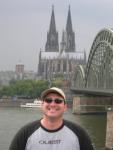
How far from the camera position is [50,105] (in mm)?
4691

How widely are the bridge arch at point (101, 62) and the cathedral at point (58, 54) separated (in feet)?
295

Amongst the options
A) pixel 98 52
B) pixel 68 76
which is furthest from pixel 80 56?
pixel 98 52

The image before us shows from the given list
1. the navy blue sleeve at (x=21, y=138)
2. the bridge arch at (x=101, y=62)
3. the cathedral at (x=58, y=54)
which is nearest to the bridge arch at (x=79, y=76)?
the bridge arch at (x=101, y=62)

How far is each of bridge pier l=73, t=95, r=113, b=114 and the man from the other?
236ft

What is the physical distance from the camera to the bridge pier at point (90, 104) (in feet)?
254

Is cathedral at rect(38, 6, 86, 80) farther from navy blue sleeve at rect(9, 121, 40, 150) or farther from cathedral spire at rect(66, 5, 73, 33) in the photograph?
navy blue sleeve at rect(9, 121, 40, 150)

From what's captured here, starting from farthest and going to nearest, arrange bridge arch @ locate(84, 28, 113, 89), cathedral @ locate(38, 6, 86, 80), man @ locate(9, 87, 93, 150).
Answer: cathedral @ locate(38, 6, 86, 80) → bridge arch @ locate(84, 28, 113, 89) → man @ locate(9, 87, 93, 150)

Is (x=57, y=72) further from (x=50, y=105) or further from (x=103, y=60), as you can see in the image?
(x=50, y=105)

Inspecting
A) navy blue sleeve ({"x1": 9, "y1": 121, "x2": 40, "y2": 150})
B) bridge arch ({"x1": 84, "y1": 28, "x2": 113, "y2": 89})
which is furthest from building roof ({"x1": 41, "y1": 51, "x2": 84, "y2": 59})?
navy blue sleeve ({"x1": 9, "y1": 121, "x2": 40, "y2": 150})

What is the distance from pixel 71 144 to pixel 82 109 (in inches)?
2887

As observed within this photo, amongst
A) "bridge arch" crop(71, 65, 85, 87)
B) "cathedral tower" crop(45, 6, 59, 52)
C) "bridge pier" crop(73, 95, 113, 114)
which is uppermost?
"cathedral tower" crop(45, 6, 59, 52)

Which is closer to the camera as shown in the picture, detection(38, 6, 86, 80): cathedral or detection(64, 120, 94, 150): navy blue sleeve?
detection(64, 120, 94, 150): navy blue sleeve

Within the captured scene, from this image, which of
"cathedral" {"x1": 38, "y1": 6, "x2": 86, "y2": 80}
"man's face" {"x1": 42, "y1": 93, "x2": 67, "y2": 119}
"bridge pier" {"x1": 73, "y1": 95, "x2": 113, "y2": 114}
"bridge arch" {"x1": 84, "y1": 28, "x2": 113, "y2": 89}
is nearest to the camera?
"man's face" {"x1": 42, "y1": 93, "x2": 67, "y2": 119}

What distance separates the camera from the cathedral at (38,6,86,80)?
18350cm
